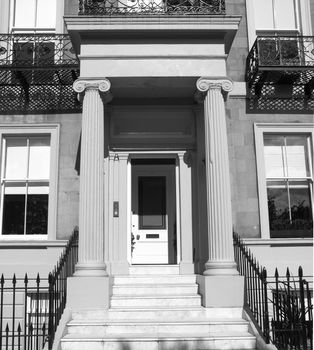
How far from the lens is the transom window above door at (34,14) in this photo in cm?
1209

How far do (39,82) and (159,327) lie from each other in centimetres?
637

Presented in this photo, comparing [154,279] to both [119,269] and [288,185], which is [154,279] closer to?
[119,269]

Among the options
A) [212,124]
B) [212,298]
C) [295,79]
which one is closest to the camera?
[212,298]

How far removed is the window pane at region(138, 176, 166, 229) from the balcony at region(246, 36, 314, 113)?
2.82 m

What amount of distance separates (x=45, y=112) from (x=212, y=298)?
572 centimetres

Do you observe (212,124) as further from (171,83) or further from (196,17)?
(196,17)

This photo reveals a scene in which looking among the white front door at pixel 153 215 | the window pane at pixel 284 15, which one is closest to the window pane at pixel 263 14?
the window pane at pixel 284 15

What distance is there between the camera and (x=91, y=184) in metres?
9.18

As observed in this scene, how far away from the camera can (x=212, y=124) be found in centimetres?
952

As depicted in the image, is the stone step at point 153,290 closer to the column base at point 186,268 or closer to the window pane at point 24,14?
the column base at point 186,268

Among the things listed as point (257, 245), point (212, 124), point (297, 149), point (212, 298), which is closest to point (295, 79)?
point (297, 149)

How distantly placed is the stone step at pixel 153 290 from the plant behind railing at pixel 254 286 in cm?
104

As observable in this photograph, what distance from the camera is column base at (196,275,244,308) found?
872 centimetres

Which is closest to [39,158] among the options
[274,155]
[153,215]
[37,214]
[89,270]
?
[37,214]
